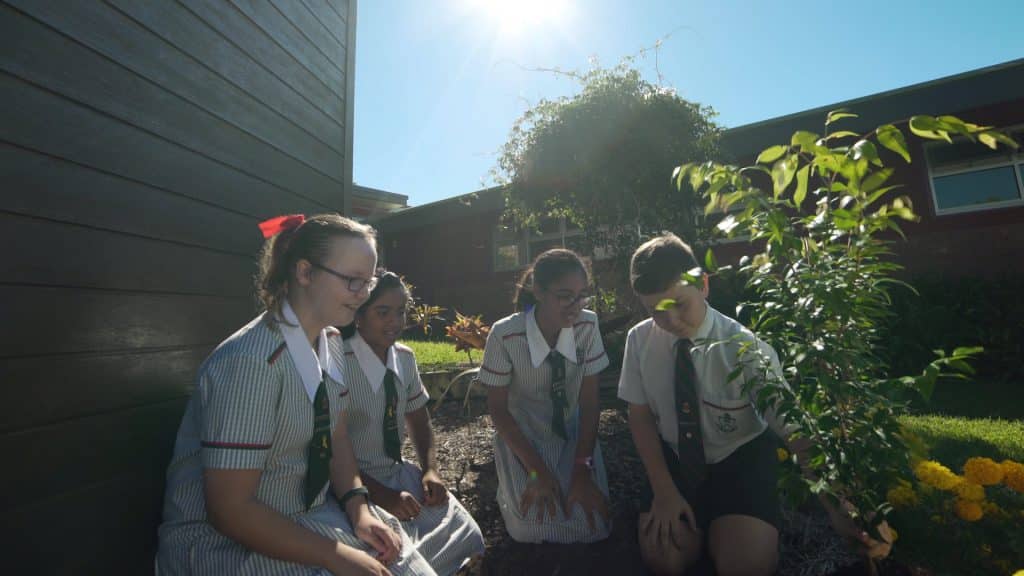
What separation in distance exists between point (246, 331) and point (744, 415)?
1.98 m

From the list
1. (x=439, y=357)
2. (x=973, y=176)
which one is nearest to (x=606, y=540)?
(x=439, y=357)

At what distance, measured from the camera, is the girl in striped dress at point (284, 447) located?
1383mm

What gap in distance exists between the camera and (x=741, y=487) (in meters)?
2.00

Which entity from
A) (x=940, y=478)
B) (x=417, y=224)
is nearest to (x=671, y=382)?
(x=940, y=478)

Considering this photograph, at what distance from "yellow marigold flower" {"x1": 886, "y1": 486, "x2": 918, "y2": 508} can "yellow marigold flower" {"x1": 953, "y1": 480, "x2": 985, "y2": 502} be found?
0.11m

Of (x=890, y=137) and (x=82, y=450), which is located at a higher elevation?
(x=890, y=137)

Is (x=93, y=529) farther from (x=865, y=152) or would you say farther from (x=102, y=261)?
(x=865, y=152)

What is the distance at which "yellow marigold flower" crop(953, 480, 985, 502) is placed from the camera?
1.44 meters

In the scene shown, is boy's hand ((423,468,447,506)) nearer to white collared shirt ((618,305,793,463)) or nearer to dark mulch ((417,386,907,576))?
dark mulch ((417,386,907,576))

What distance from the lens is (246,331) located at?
1576 mm

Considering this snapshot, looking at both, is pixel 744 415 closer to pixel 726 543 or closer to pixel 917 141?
pixel 726 543

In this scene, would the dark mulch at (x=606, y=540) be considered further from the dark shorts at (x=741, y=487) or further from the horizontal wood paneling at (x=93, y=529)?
the horizontal wood paneling at (x=93, y=529)

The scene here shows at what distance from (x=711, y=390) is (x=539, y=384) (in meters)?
0.93

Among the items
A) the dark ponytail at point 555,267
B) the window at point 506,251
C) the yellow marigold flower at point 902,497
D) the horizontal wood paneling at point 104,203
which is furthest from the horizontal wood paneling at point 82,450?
the window at point 506,251
